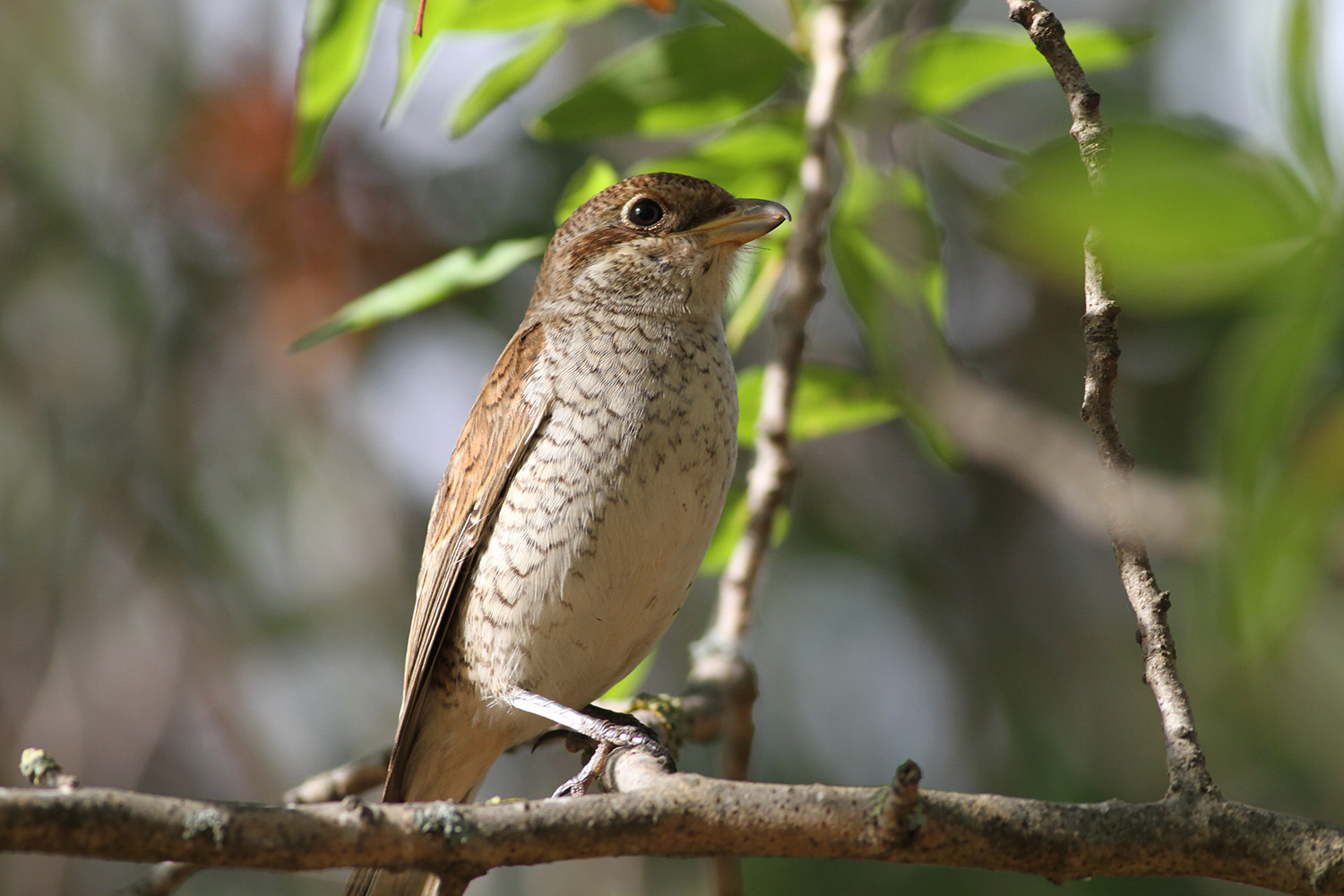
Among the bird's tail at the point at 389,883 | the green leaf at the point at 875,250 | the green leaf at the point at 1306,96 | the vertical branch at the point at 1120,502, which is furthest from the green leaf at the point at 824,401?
the green leaf at the point at 1306,96

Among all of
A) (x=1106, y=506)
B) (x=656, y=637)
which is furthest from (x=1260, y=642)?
(x=656, y=637)

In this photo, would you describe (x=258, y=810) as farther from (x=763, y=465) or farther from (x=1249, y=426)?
(x=763, y=465)

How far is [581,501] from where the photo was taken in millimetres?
2963

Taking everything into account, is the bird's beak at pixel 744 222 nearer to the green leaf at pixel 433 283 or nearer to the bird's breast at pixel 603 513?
the bird's breast at pixel 603 513

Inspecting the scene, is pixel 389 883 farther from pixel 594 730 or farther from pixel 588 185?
pixel 588 185

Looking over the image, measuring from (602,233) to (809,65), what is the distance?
0.83 metres

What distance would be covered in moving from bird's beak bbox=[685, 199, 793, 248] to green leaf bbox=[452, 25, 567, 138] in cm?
68

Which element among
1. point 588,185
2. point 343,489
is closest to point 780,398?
point 588,185

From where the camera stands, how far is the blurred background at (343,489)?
5910mm

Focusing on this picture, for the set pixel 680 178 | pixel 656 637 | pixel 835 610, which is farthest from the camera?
pixel 835 610

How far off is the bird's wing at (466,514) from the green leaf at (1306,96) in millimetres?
2400

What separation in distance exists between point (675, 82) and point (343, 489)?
13.1 ft

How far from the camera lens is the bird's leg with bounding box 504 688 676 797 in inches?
Answer: 106

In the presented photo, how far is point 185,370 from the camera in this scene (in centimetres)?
662
